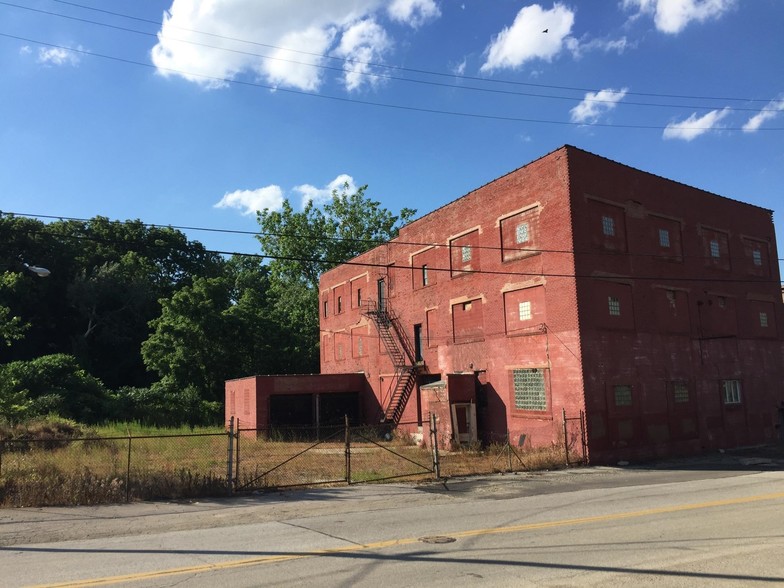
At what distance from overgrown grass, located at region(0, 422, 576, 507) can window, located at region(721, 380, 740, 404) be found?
1104 centimetres

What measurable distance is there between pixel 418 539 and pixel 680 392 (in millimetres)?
20196

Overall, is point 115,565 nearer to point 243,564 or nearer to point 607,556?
point 243,564

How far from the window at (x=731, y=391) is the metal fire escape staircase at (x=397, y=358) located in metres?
14.9

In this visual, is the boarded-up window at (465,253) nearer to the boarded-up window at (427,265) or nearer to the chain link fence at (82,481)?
the boarded-up window at (427,265)

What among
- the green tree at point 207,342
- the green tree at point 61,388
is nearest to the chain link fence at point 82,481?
the green tree at point 61,388

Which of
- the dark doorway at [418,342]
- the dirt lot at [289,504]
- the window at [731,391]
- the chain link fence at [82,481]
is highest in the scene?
the dark doorway at [418,342]

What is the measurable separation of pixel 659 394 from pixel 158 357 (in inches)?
1400

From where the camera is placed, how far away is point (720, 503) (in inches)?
488

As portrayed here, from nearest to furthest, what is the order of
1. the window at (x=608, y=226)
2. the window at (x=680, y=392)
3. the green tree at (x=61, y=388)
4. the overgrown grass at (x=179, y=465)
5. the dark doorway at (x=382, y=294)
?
1. the overgrown grass at (x=179, y=465)
2. the window at (x=608, y=226)
3. the window at (x=680, y=392)
4. the green tree at (x=61, y=388)
5. the dark doorway at (x=382, y=294)

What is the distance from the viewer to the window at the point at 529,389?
77.4 feet

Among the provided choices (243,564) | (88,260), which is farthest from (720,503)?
(88,260)

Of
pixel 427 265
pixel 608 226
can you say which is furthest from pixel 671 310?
pixel 427 265

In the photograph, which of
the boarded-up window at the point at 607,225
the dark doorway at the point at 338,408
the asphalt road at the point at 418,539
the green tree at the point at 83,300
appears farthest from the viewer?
the green tree at the point at 83,300

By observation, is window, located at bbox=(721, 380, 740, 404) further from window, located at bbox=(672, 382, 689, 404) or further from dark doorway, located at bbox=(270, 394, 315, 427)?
dark doorway, located at bbox=(270, 394, 315, 427)
